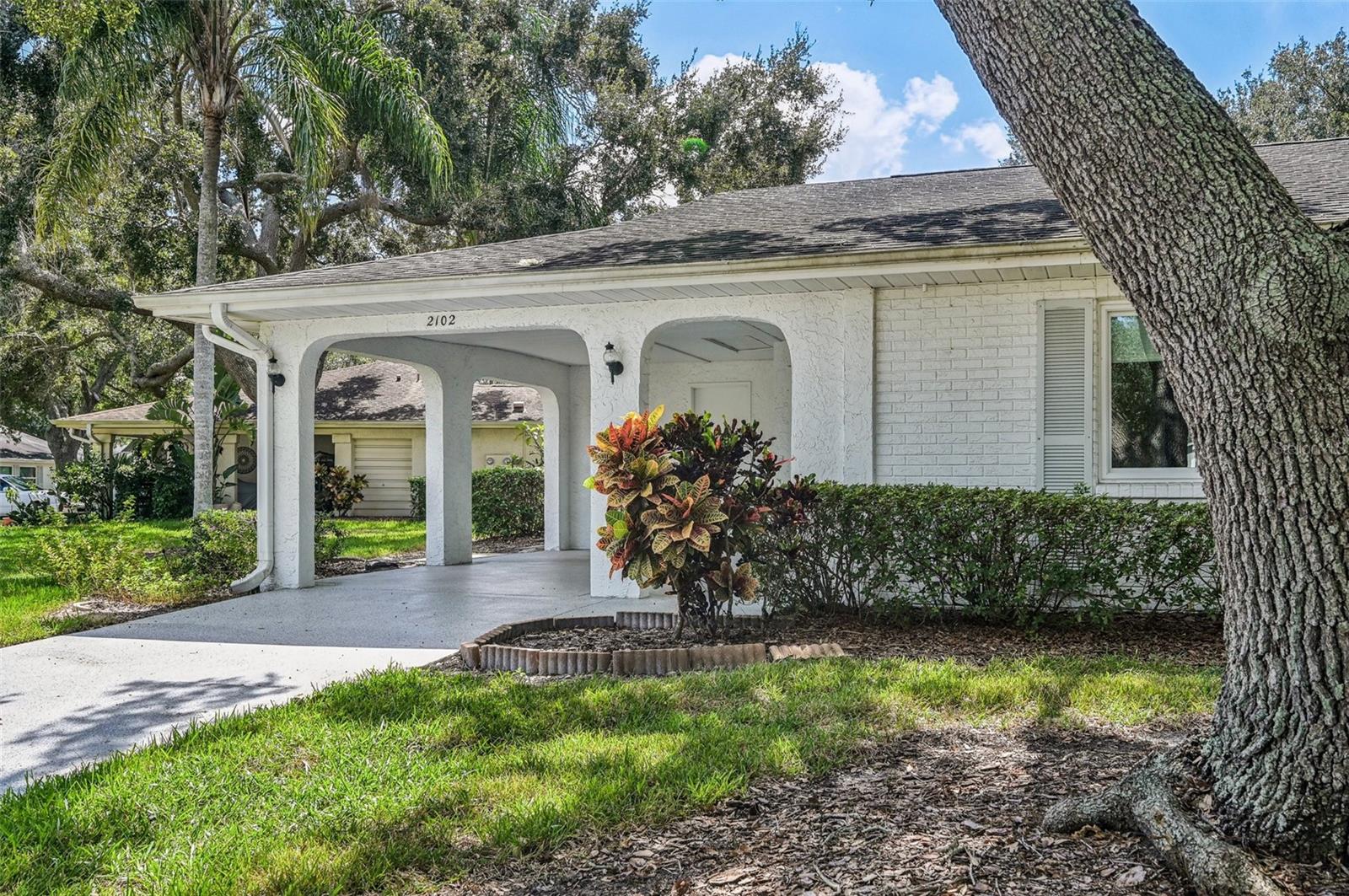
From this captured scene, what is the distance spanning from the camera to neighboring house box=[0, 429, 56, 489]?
44406mm

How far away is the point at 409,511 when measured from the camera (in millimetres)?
23734

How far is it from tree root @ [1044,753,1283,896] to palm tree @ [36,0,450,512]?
11.5m

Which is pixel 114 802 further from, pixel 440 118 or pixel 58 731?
pixel 440 118

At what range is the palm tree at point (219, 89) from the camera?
39.3 ft

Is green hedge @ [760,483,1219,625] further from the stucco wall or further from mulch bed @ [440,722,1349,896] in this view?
the stucco wall

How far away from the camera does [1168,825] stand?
2.66 metres

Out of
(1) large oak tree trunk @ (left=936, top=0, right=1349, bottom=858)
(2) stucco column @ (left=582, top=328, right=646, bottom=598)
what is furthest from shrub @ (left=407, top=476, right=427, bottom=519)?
(1) large oak tree trunk @ (left=936, top=0, right=1349, bottom=858)

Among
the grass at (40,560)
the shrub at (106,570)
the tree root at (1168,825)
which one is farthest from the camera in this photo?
the shrub at (106,570)

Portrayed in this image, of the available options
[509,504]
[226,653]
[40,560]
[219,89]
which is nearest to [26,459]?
[509,504]

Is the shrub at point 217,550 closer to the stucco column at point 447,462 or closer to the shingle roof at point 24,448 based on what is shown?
the stucco column at point 447,462

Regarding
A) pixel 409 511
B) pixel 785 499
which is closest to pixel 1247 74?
pixel 409 511

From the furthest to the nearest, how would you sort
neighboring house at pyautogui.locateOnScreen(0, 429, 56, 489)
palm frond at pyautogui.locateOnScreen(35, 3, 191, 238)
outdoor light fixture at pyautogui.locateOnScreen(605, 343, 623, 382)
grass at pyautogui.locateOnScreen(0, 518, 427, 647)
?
neighboring house at pyautogui.locateOnScreen(0, 429, 56, 489) < palm frond at pyautogui.locateOnScreen(35, 3, 191, 238) < outdoor light fixture at pyautogui.locateOnScreen(605, 343, 623, 382) < grass at pyautogui.locateOnScreen(0, 518, 427, 647)

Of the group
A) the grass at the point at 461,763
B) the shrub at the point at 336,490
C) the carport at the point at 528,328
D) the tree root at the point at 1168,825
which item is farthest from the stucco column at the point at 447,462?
the shrub at the point at 336,490

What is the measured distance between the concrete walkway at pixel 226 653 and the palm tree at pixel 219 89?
13.8ft
